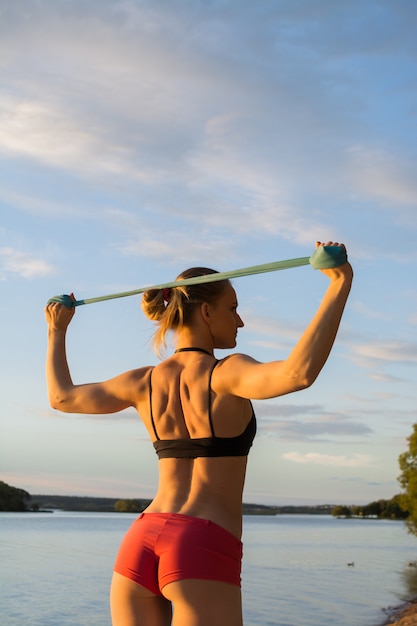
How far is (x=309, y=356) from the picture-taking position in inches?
86.1

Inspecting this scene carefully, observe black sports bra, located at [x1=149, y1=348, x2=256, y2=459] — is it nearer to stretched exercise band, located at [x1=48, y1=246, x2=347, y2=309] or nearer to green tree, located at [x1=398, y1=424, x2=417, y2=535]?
stretched exercise band, located at [x1=48, y1=246, x2=347, y2=309]

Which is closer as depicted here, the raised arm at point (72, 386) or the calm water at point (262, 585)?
→ the raised arm at point (72, 386)

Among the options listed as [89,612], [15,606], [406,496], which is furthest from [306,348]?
[406,496]

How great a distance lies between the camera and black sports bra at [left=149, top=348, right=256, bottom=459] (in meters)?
2.49

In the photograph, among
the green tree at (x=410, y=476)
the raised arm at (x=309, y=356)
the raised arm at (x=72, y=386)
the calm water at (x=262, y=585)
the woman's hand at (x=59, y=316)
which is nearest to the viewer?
the raised arm at (x=309, y=356)

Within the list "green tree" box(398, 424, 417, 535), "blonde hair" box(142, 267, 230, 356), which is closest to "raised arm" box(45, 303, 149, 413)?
"blonde hair" box(142, 267, 230, 356)

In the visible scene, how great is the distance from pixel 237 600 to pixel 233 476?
35 cm

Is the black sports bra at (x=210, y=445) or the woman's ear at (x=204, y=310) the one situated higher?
the woman's ear at (x=204, y=310)

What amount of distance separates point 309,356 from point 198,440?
20.1 inches

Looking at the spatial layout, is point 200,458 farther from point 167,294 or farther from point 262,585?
point 262,585

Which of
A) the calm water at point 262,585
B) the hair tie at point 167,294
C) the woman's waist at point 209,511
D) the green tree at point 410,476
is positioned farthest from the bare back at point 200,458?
the green tree at point 410,476

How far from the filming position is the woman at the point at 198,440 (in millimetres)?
2287

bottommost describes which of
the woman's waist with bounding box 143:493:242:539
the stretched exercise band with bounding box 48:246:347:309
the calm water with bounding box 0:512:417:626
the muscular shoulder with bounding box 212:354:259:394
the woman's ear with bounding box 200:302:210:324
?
the calm water with bounding box 0:512:417:626

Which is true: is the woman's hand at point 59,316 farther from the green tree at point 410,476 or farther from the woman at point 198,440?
the green tree at point 410,476
